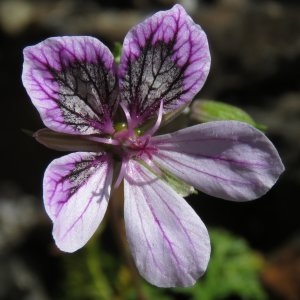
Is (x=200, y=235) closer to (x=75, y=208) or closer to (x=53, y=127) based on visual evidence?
(x=75, y=208)

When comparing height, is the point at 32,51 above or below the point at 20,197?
above

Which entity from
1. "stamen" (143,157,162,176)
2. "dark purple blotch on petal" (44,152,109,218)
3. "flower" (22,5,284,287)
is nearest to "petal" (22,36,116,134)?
"flower" (22,5,284,287)

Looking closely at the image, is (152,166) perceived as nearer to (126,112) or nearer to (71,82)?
(126,112)

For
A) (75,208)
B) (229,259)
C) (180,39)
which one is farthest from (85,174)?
(229,259)

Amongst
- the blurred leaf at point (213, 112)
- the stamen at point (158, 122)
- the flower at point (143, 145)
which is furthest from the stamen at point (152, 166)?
the blurred leaf at point (213, 112)

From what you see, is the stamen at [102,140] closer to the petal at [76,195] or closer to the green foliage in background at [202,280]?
the petal at [76,195]

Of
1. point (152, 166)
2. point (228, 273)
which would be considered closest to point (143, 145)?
point (152, 166)
